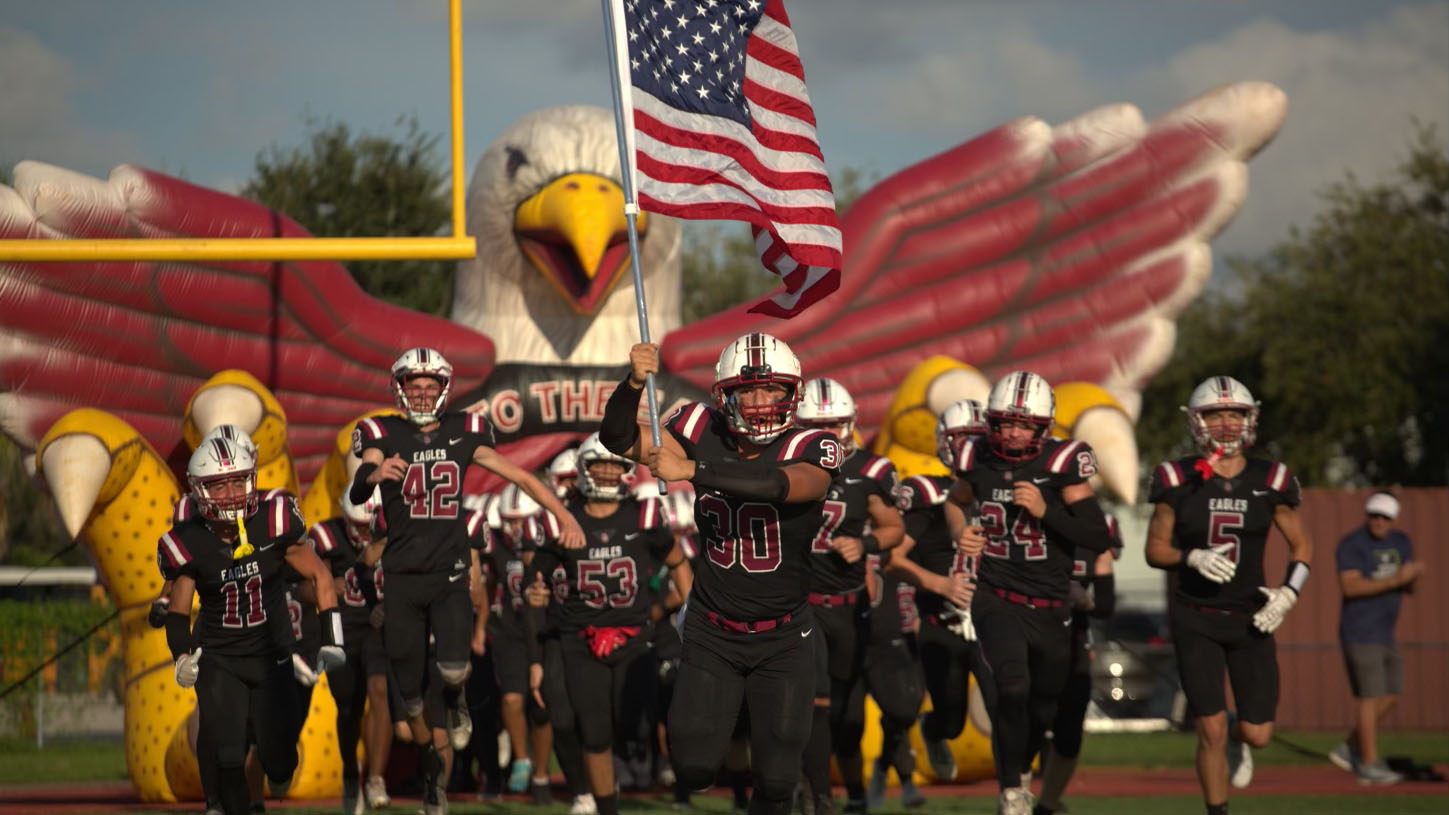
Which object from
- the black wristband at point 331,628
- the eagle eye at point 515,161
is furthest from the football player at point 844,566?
the eagle eye at point 515,161

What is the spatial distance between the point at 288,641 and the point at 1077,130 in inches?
276

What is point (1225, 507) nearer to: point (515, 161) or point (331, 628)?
point (331, 628)

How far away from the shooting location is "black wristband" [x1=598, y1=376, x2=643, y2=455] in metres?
6.58

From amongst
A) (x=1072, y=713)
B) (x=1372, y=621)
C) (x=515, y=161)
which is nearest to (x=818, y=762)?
(x=1072, y=713)

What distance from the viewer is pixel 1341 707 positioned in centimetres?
1789

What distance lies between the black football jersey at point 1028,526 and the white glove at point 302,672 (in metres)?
3.40

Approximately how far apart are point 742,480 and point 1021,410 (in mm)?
2807

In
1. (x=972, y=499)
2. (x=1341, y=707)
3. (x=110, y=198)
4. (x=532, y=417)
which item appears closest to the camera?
(x=972, y=499)

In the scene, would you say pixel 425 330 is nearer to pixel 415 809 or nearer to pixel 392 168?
pixel 415 809

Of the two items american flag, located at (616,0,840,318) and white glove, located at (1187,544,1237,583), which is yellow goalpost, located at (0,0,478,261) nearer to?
american flag, located at (616,0,840,318)

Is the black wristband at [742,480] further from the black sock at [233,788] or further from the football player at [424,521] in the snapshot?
the black sock at [233,788]

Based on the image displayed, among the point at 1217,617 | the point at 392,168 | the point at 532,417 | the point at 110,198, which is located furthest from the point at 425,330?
the point at 392,168

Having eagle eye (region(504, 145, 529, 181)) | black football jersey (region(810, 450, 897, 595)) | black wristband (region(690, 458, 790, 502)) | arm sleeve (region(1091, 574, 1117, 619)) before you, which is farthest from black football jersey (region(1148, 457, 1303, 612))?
eagle eye (region(504, 145, 529, 181))

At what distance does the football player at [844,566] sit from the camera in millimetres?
9547
